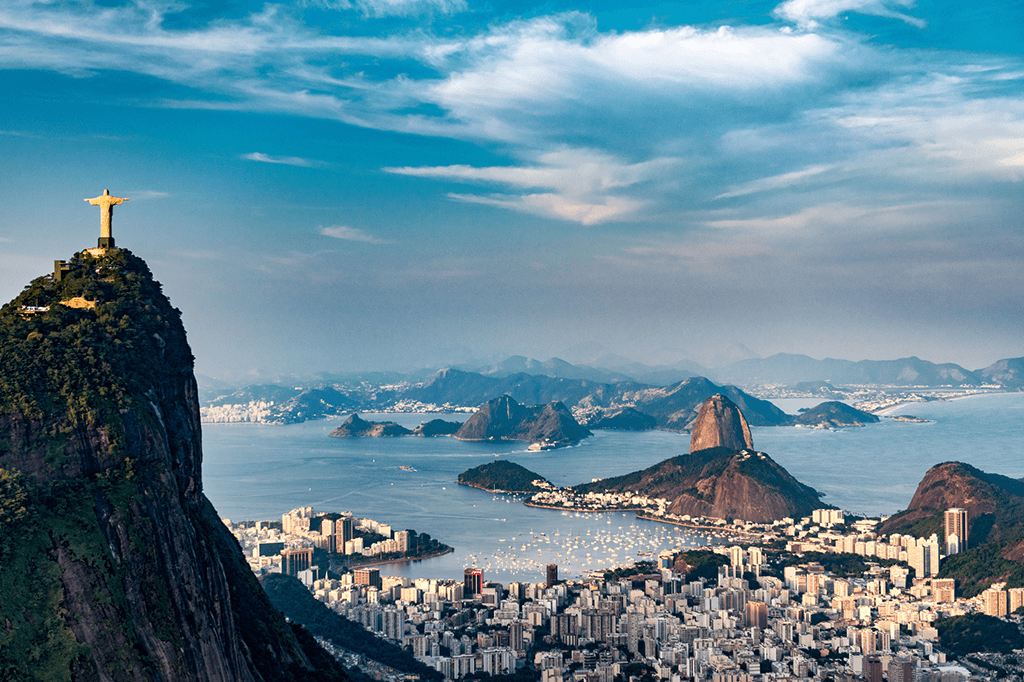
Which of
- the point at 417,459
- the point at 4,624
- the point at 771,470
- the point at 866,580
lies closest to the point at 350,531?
the point at 866,580

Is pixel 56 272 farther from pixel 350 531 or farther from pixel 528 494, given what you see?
pixel 528 494

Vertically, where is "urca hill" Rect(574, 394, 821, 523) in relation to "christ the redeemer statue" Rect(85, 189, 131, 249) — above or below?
below

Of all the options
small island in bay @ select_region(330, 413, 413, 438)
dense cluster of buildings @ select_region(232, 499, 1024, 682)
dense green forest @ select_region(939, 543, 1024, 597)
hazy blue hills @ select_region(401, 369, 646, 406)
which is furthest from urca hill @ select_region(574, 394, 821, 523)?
hazy blue hills @ select_region(401, 369, 646, 406)

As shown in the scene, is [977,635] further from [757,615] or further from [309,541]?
[309,541]

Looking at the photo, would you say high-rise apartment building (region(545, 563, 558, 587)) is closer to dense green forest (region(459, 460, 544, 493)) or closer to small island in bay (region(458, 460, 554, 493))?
small island in bay (region(458, 460, 554, 493))

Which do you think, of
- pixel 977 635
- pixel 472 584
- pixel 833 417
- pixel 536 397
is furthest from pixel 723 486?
pixel 536 397

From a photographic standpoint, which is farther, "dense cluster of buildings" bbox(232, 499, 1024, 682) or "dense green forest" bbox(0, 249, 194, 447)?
"dense cluster of buildings" bbox(232, 499, 1024, 682)

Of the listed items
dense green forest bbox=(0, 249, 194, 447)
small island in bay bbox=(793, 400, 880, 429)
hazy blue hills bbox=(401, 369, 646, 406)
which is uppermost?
dense green forest bbox=(0, 249, 194, 447)
